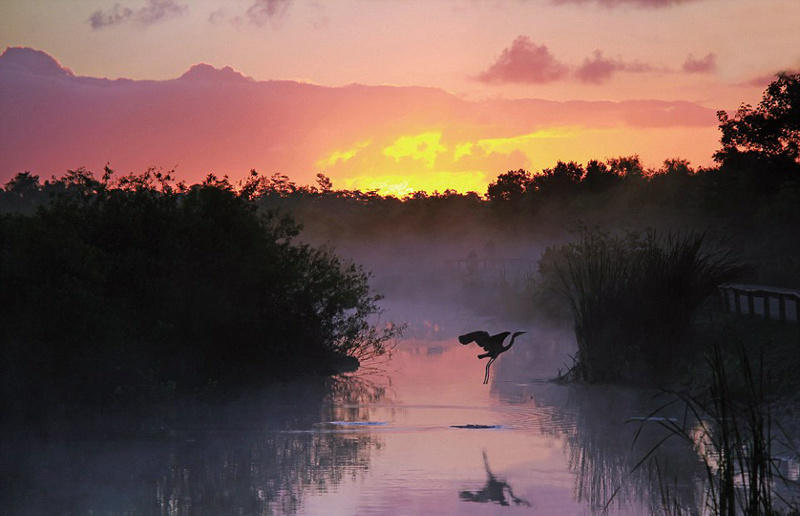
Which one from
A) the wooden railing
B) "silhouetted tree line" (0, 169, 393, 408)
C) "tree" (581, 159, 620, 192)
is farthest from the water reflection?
"tree" (581, 159, 620, 192)

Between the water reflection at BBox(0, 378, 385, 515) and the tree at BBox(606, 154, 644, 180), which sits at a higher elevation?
the tree at BBox(606, 154, 644, 180)

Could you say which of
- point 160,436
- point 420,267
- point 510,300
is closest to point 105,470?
point 160,436

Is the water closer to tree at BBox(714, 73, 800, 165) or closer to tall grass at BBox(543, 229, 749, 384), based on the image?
tall grass at BBox(543, 229, 749, 384)

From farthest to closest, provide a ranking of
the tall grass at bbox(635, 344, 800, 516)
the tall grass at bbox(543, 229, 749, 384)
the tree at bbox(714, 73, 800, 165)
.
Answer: the tree at bbox(714, 73, 800, 165), the tall grass at bbox(543, 229, 749, 384), the tall grass at bbox(635, 344, 800, 516)

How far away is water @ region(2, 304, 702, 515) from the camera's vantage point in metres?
10.7

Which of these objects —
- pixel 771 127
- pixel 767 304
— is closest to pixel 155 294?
pixel 767 304

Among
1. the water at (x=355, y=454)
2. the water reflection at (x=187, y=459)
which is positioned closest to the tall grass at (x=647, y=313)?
the water at (x=355, y=454)

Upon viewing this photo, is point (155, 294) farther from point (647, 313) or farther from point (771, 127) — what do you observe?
point (771, 127)

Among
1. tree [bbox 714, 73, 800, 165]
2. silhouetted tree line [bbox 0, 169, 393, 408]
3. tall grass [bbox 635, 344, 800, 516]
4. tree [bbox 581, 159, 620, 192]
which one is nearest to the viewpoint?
tall grass [bbox 635, 344, 800, 516]

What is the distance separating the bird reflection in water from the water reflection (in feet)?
Answer: 4.67

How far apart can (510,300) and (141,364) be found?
24958 mm

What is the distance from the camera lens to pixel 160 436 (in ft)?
49.0

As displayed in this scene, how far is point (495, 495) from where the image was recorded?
1091 centimetres

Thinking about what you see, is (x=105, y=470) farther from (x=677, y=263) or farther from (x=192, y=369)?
(x=677, y=263)
